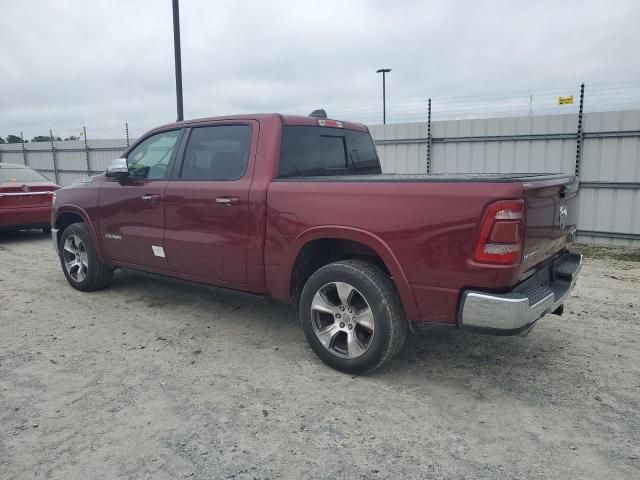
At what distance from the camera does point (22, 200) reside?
29.0ft

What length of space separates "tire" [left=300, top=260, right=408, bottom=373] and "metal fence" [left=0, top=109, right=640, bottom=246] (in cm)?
677

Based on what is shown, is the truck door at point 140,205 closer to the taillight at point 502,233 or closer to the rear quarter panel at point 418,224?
the rear quarter panel at point 418,224

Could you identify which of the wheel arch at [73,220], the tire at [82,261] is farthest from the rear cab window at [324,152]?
the tire at [82,261]

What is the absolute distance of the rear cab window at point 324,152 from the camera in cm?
402

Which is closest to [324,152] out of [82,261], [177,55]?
[82,261]

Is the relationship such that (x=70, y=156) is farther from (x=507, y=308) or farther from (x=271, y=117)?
(x=507, y=308)

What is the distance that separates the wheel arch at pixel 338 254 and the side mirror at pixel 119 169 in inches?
83.9

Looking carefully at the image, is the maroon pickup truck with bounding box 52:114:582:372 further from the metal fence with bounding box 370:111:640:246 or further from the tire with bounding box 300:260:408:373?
the metal fence with bounding box 370:111:640:246

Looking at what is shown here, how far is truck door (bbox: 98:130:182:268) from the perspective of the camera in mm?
4621

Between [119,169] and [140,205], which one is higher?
[119,169]

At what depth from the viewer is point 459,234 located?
2.91 metres

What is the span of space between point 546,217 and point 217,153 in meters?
2.61

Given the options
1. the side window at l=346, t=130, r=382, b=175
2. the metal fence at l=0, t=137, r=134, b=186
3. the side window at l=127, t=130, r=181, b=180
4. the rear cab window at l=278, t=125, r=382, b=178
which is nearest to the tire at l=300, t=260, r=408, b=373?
the rear cab window at l=278, t=125, r=382, b=178

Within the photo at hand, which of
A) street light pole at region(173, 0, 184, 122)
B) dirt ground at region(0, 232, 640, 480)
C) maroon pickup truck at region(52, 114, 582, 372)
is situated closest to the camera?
dirt ground at region(0, 232, 640, 480)
